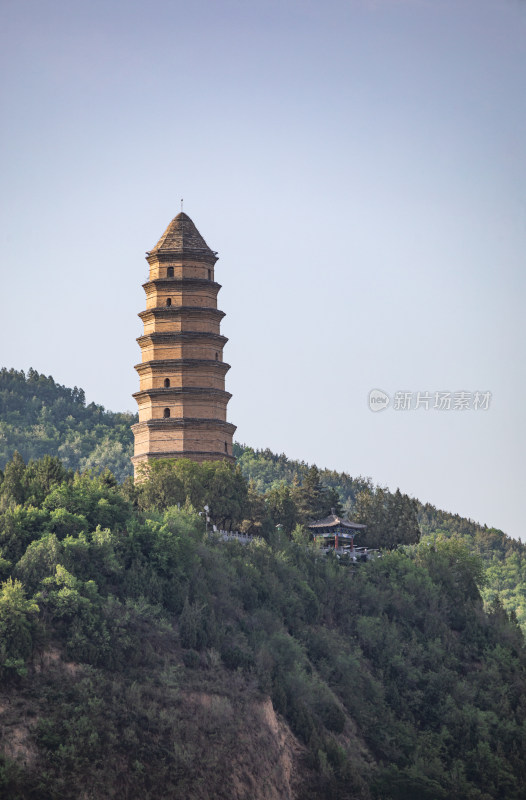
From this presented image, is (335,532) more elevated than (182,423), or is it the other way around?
(182,423)

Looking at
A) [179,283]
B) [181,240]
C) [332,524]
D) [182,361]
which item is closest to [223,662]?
[332,524]

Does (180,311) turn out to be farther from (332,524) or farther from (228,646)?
(228,646)

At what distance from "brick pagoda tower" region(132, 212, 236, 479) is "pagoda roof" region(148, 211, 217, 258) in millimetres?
51

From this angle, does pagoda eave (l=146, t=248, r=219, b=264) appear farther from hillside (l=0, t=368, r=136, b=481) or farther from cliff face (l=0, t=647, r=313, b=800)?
hillside (l=0, t=368, r=136, b=481)

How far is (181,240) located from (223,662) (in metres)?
25.0

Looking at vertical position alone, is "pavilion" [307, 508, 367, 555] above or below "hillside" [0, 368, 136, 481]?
below

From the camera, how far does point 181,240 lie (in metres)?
77.3

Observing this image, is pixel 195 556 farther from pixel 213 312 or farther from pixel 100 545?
pixel 213 312

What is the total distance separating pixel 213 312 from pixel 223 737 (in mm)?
25807

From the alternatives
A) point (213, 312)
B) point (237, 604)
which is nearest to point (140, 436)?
point (213, 312)

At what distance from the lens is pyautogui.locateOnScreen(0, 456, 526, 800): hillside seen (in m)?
54.0

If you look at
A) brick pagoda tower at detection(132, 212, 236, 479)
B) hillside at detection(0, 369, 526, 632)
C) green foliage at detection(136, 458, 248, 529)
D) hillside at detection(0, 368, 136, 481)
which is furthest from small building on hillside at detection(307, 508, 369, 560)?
hillside at detection(0, 368, 136, 481)

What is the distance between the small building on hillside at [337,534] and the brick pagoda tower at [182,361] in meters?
6.58

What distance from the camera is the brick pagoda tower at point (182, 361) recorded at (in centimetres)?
7444
